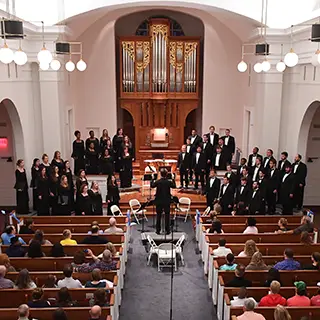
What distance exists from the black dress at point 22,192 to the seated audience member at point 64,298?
231 inches

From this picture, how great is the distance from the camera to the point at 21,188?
11.3 meters

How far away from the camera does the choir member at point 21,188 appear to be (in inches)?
440

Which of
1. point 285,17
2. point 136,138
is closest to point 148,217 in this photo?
point 136,138

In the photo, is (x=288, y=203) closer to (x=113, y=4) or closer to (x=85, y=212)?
(x=85, y=212)

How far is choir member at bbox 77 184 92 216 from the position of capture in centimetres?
1016

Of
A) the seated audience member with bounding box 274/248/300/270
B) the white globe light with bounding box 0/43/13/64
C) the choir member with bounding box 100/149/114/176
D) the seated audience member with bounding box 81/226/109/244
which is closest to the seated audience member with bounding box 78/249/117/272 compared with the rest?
the seated audience member with bounding box 81/226/109/244

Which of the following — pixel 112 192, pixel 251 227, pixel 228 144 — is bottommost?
pixel 251 227

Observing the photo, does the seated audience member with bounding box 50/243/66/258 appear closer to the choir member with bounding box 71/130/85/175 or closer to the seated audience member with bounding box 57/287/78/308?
the seated audience member with bounding box 57/287/78/308

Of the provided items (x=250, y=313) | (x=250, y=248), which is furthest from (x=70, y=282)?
(x=250, y=248)

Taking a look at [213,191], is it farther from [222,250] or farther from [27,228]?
[27,228]

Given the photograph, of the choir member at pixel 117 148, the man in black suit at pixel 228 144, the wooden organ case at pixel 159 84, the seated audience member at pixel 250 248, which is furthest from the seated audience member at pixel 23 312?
the wooden organ case at pixel 159 84

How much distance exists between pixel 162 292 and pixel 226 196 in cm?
354

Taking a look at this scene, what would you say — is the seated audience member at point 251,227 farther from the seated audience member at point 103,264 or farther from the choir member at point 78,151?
the choir member at point 78,151

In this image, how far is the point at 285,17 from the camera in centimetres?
1221
